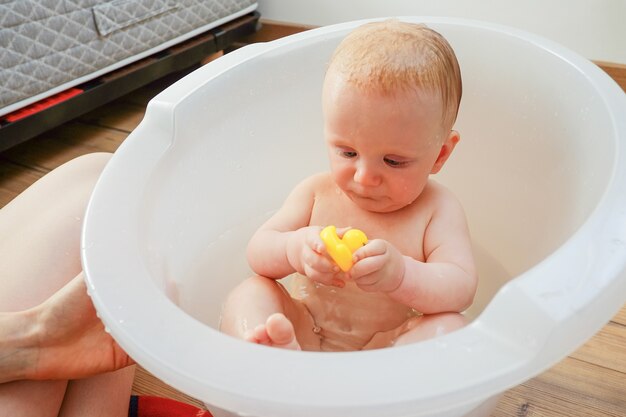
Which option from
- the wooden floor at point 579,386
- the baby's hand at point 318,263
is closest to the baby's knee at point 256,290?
the baby's hand at point 318,263

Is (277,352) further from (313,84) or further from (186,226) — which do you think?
(313,84)

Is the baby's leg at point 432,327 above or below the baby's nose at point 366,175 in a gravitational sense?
below

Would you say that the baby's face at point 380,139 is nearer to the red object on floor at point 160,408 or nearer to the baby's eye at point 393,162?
the baby's eye at point 393,162

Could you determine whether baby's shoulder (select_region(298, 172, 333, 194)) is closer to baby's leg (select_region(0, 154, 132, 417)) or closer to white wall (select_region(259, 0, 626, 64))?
baby's leg (select_region(0, 154, 132, 417))

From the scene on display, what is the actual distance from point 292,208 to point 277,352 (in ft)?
1.25

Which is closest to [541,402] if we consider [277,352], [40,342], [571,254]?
[571,254]

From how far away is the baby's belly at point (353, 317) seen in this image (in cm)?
77

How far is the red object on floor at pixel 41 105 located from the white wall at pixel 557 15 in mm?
843

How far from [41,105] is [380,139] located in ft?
3.24

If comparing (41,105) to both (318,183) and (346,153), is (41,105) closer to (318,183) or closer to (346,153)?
(318,183)

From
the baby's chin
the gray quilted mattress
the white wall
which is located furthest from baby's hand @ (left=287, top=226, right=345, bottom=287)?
the white wall

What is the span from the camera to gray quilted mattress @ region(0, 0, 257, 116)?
1260 millimetres

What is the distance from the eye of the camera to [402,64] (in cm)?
65

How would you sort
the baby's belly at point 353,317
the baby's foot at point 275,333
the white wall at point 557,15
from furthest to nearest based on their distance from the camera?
1. the white wall at point 557,15
2. the baby's belly at point 353,317
3. the baby's foot at point 275,333
